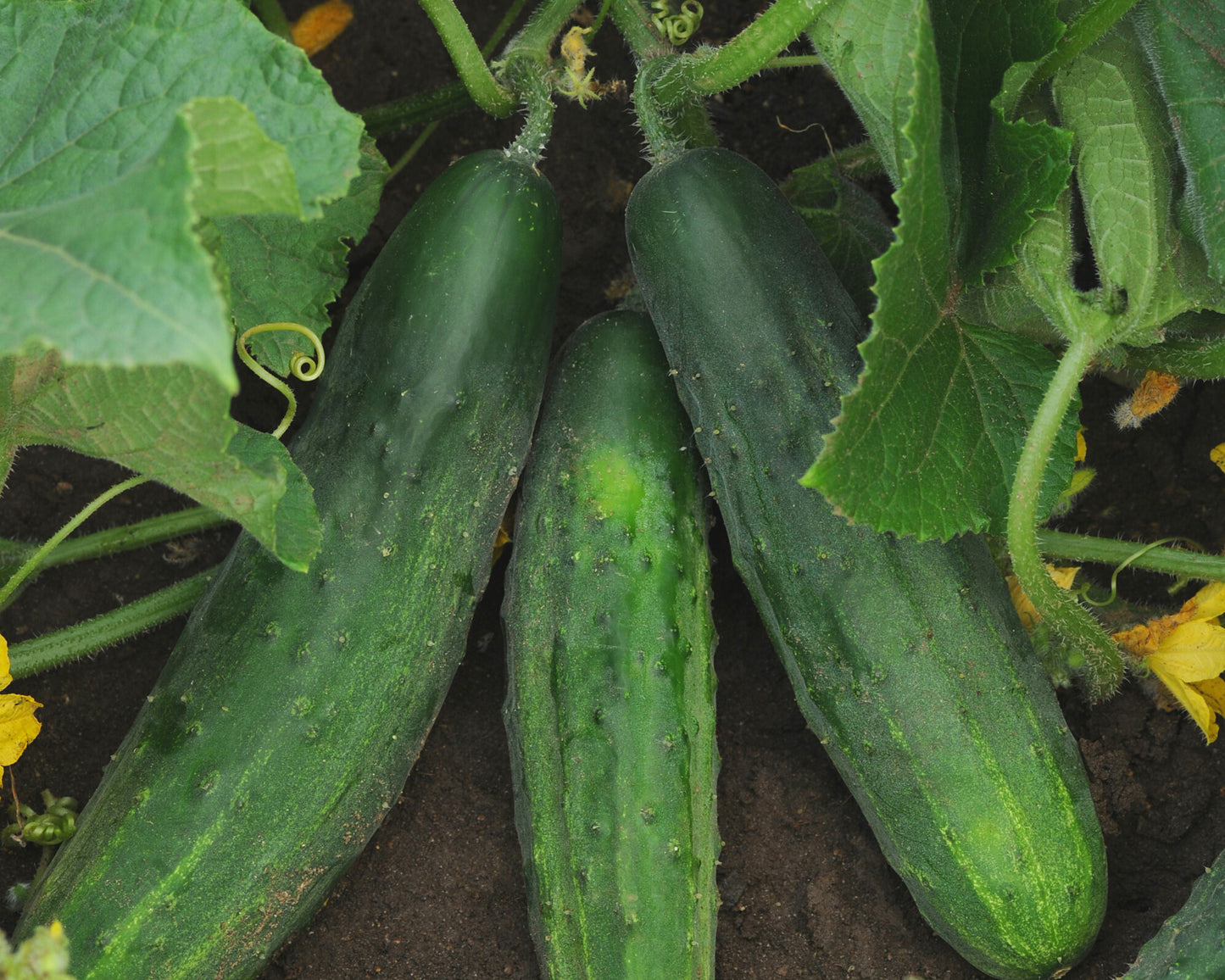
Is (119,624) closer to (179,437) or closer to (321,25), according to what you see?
(179,437)

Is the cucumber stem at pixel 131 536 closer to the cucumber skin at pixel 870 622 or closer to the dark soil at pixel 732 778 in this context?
the dark soil at pixel 732 778

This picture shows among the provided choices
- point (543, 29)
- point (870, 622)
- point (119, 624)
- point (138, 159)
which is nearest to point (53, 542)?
point (119, 624)

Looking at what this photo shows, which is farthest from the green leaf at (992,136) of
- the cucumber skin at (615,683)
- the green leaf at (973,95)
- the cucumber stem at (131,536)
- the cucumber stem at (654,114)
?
the cucumber stem at (131,536)

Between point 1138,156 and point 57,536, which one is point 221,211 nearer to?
point 57,536

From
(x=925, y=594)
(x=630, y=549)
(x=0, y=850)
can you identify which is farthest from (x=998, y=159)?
(x=0, y=850)

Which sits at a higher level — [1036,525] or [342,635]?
[342,635]

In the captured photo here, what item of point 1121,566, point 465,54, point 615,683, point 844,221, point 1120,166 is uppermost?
point 465,54
